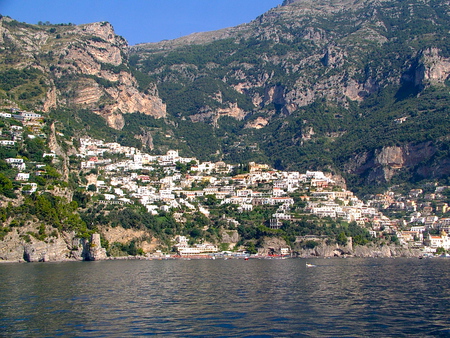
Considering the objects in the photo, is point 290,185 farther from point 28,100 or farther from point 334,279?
point 334,279

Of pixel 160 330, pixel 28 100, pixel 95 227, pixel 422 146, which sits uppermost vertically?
pixel 28 100

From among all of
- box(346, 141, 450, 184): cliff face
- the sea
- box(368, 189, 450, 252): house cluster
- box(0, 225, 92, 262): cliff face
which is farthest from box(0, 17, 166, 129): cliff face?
the sea

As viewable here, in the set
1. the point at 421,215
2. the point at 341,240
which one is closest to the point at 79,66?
the point at 341,240

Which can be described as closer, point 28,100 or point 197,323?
point 197,323

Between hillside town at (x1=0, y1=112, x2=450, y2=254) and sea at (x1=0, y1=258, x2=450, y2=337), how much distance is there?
44.6m

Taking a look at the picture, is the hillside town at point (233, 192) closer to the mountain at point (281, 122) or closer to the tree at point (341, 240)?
the tree at point (341, 240)

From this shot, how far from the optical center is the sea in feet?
102

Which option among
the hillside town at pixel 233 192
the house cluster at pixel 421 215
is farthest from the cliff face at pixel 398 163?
the hillside town at pixel 233 192

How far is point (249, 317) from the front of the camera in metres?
34.3

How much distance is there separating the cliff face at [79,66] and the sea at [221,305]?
3661 inches

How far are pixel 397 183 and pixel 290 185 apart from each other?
3245 centimetres

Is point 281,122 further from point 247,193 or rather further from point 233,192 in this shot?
point 247,193

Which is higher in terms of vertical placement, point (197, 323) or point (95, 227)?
point (95, 227)

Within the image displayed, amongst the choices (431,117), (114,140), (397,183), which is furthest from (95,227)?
(431,117)
